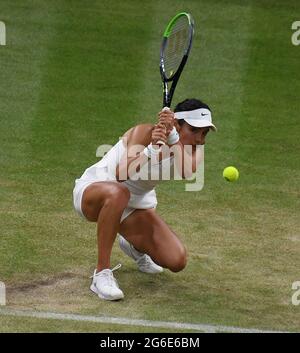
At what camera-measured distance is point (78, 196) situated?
1027 centimetres

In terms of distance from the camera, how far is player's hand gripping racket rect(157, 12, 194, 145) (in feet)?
32.4

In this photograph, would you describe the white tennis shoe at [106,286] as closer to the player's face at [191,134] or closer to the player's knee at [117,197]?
the player's knee at [117,197]

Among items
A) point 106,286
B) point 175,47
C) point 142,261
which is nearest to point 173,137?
point 175,47

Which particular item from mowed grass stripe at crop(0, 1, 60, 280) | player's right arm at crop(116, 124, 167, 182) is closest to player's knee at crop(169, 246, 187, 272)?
player's right arm at crop(116, 124, 167, 182)

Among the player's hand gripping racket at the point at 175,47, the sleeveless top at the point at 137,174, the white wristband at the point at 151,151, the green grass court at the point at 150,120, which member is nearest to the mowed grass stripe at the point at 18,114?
the green grass court at the point at 150,120

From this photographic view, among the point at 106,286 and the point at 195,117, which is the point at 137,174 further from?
the point at 106,286

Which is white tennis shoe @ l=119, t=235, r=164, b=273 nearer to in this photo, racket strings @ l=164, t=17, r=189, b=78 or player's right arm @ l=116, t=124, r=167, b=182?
A: player's right arm @ l=116, t=124, r=167, b=182

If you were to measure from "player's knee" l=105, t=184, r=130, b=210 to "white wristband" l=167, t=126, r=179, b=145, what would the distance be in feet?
2.22

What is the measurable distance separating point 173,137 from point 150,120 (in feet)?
16.8

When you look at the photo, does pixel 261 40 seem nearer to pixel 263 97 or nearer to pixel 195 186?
pixel 263 97

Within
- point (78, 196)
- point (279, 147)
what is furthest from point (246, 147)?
point (78, 196)

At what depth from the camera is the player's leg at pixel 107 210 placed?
988 cm
